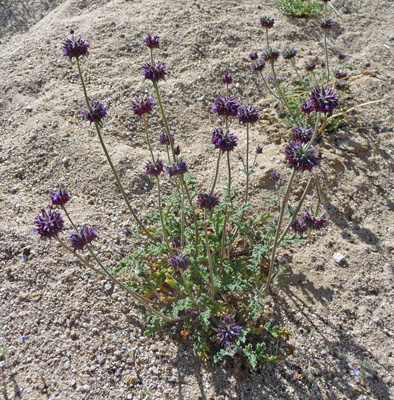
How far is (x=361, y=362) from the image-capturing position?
3.37 meters

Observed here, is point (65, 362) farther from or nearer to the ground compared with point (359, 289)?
farther from the ground

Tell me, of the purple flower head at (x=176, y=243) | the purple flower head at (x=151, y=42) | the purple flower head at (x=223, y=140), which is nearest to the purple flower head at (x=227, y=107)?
the purple flower head at (x=223, y=140)

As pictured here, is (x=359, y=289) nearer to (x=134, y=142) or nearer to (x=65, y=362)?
(x=65, y=362)

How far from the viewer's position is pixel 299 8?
794 centimetres

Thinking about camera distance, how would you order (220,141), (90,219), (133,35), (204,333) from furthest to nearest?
(133,35) → (90,219) → (204,333) → (220,141)

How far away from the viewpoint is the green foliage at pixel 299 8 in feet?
26.0

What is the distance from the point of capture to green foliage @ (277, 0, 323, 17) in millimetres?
7934

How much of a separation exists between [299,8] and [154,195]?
5.64 meters

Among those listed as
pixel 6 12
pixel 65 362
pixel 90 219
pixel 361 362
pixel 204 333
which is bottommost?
pixel 361 362

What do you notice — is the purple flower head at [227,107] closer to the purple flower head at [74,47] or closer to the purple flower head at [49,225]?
the purple flower head at [74,47]

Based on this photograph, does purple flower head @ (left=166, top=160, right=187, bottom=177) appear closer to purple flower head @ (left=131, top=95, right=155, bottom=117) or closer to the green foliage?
purple flower head @ (left=131, top=95, right=155, bottom=117)

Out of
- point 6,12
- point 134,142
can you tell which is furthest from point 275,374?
point 6,12

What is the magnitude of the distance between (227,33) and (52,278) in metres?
→ 5.59

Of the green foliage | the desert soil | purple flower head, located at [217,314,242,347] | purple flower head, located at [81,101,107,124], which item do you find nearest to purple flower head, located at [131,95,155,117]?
purple flower head, located at [81,101,107,124]
